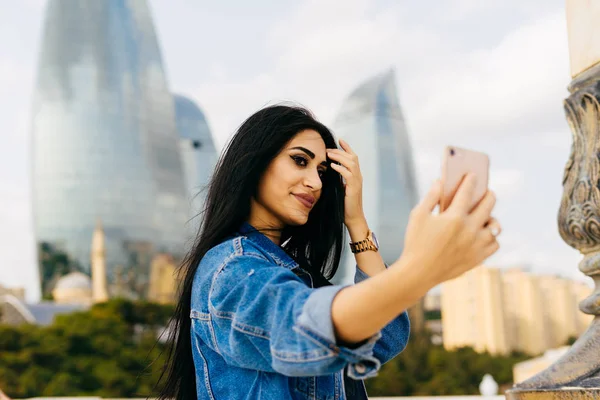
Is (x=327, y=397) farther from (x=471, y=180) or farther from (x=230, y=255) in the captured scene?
(x=471, y=180)

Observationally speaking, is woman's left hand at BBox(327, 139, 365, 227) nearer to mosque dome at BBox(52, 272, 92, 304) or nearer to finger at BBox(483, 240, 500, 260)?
finger at BBox(483, 240, 500, 260)

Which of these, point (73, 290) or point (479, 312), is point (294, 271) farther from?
point (73, 290)

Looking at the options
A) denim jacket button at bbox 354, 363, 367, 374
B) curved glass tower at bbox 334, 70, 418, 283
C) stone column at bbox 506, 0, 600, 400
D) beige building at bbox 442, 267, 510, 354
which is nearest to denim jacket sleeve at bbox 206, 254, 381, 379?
denim jacket button at bbox 354, 363, 367, 374

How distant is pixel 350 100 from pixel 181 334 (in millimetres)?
60049

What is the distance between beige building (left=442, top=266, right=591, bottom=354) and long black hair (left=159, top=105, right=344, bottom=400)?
41031mm

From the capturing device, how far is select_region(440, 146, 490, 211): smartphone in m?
1.30

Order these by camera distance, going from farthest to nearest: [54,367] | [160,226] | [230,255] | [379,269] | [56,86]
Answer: [160,226]
[56,86]
[54,367]
[379,269]
[230,255]

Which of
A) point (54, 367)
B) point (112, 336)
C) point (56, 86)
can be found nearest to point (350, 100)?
point (56, 86)

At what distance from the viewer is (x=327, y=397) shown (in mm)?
1641

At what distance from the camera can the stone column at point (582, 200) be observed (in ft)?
7.57

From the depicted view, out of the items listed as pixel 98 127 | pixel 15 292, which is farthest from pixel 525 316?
pixel 15 292

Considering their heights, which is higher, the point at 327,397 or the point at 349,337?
the point at 349,337

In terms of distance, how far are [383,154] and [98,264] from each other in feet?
73.3

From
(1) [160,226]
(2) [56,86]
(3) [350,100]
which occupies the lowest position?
(1) [160,226]
